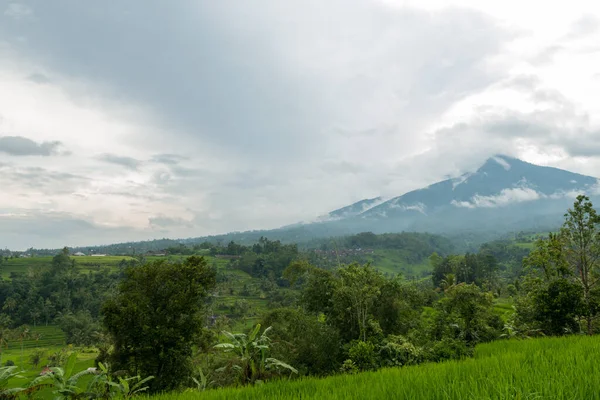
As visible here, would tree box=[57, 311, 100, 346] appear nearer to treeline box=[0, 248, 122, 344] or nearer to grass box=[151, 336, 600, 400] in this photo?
treeline box=[0, 248, 122, 344]

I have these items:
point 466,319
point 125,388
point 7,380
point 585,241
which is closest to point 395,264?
point 466,319

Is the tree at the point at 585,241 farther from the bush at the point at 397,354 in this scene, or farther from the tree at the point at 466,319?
the bush at the point at 397,354

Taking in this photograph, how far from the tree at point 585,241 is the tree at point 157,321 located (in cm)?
1921

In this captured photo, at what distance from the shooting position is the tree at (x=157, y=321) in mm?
18953

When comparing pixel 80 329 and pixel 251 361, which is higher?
pixel 251 361

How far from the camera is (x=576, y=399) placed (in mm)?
2982

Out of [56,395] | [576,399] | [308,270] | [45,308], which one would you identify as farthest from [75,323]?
[576,399]

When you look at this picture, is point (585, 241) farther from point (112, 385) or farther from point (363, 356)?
point (112, 385)

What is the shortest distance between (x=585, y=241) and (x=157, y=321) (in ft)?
70.2

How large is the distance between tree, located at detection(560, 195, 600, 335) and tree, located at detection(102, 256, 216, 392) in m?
19.2

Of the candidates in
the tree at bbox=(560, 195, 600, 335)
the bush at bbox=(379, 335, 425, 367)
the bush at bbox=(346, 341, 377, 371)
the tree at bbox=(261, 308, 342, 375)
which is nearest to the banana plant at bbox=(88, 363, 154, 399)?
the tree at bbox=(261, 308, 342, 375)

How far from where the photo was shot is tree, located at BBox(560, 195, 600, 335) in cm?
1345

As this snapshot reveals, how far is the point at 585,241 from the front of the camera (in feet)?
45.4

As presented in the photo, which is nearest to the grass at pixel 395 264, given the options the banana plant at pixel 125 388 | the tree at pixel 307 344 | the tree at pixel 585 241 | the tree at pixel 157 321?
the tree at pixel 157 321
